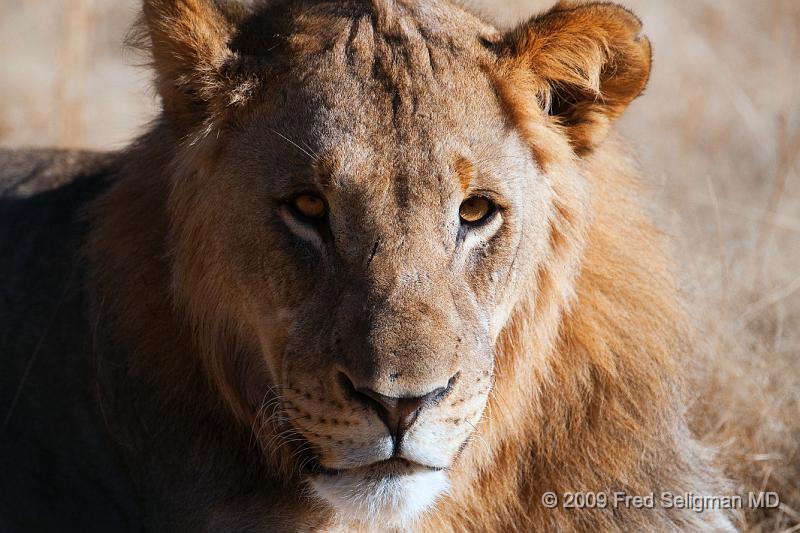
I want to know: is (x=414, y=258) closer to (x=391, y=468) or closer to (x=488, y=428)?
(x=391, y=468)

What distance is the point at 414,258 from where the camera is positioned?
2971mm

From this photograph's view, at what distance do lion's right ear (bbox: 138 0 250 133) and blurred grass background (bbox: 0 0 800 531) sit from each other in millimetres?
445

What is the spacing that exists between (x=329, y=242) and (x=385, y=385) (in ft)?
1.88

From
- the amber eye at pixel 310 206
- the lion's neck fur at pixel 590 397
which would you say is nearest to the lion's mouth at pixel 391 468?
the lion's neck fur at pixel 590 397

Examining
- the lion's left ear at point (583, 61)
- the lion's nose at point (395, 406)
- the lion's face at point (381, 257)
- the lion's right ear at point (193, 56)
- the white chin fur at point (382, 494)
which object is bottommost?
the white chin fur at point (382, 494)

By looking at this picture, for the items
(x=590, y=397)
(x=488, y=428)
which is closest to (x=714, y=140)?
(x=590, y=397)

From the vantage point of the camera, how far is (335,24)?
11.0 feet

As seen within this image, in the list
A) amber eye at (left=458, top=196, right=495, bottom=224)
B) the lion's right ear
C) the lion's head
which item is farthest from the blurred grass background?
amber eye at (left=458, top=196, right=495, bottom=224)

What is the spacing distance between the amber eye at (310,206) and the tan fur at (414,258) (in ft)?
0.13

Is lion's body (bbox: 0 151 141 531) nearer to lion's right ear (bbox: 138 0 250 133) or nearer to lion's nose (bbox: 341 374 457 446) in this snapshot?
lion's right ear (bbox: 138 0 250 133)

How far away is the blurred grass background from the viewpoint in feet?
16.0

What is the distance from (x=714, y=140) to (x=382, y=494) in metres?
6.32

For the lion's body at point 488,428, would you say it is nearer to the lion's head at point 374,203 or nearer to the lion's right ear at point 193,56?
the lion's head at point 374,203

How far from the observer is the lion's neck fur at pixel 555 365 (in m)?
3.47
